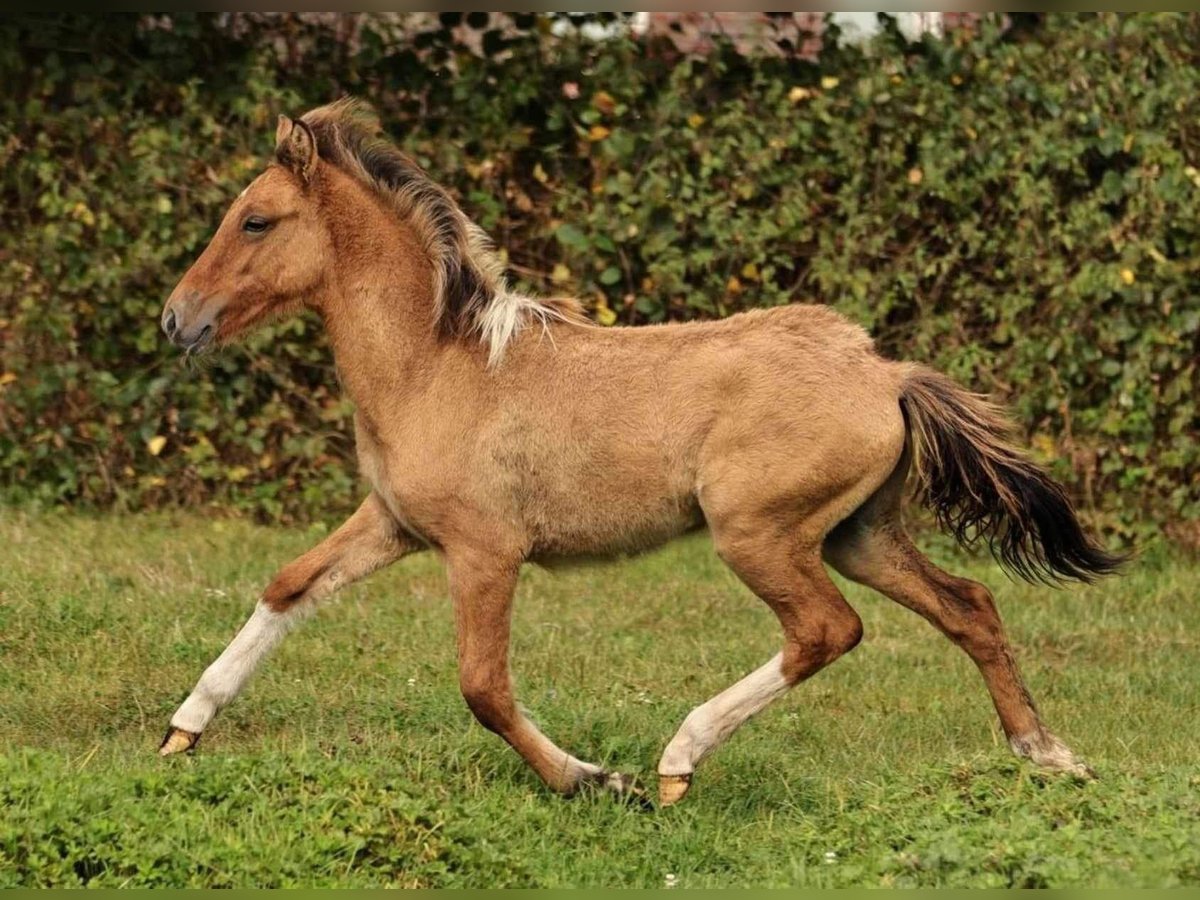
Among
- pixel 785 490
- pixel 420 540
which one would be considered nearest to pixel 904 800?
pixel 785 490

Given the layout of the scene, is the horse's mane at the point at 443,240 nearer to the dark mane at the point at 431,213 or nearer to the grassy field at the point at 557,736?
the dark mane at the point at 431,213

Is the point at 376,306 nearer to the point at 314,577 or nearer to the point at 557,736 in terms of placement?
the point at 314,577

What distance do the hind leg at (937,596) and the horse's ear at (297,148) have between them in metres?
2.32

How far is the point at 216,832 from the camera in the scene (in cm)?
516

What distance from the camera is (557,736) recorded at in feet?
21.7

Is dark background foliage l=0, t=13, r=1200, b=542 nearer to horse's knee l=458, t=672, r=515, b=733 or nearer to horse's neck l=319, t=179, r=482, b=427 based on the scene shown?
horse's neck l=319, t=179, r=482, b=427

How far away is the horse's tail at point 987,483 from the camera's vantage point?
623 cm

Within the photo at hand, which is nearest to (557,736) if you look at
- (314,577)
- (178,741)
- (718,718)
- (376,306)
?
(718,718)

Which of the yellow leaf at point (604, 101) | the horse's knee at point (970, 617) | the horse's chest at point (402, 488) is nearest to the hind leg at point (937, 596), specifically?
the horse's knee at point (970, 617)

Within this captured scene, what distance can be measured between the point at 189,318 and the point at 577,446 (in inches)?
58.5

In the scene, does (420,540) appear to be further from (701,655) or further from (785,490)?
(701,655)

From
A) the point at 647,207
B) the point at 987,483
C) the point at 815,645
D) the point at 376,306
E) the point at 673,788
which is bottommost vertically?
the point at 673,788

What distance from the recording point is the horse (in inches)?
240

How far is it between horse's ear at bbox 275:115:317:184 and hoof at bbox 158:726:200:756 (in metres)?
2.02
